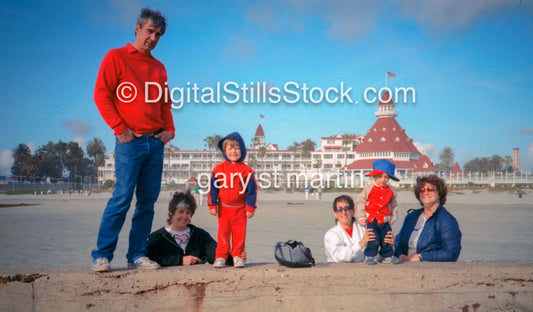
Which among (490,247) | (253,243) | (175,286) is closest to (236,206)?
(175,286)

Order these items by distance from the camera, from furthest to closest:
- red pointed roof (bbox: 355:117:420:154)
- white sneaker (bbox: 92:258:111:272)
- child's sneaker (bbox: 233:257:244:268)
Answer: red pointed roof (bbox: 355:117:420:154) < child's sneaker (bbox: 233:257:244:268) < white sneaker (bbox: 92:258:111:272)

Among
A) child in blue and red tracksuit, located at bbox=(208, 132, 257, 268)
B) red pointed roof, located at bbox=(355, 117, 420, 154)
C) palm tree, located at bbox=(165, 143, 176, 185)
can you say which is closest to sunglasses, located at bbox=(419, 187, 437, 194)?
child in blue and red tracksuit, located at bbox=(208, 132, 257, 268)

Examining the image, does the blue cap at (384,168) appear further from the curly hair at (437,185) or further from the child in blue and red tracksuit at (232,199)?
the child in blue and red tracksuit at (232,199)

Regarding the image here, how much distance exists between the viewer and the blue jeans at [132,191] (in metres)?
3.08

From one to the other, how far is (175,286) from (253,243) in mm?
6953

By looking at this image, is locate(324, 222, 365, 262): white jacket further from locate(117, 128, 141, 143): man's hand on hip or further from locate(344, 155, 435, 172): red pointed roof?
locate(344, 155, 435, 172): red pointed roof

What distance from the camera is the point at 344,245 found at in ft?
12.1

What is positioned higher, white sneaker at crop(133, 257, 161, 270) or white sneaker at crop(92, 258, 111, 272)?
white sneaker at crop(92, 258, 111, 272)

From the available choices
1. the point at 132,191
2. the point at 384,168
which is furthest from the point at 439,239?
the point at 132,191

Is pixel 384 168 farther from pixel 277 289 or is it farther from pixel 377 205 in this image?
pixel 277 289

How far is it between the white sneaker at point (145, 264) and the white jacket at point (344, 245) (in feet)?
4.97

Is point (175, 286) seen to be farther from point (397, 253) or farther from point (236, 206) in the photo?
point (397, 253)

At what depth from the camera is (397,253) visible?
12.9 feet

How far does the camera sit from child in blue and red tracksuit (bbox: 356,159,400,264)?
3516 mm
